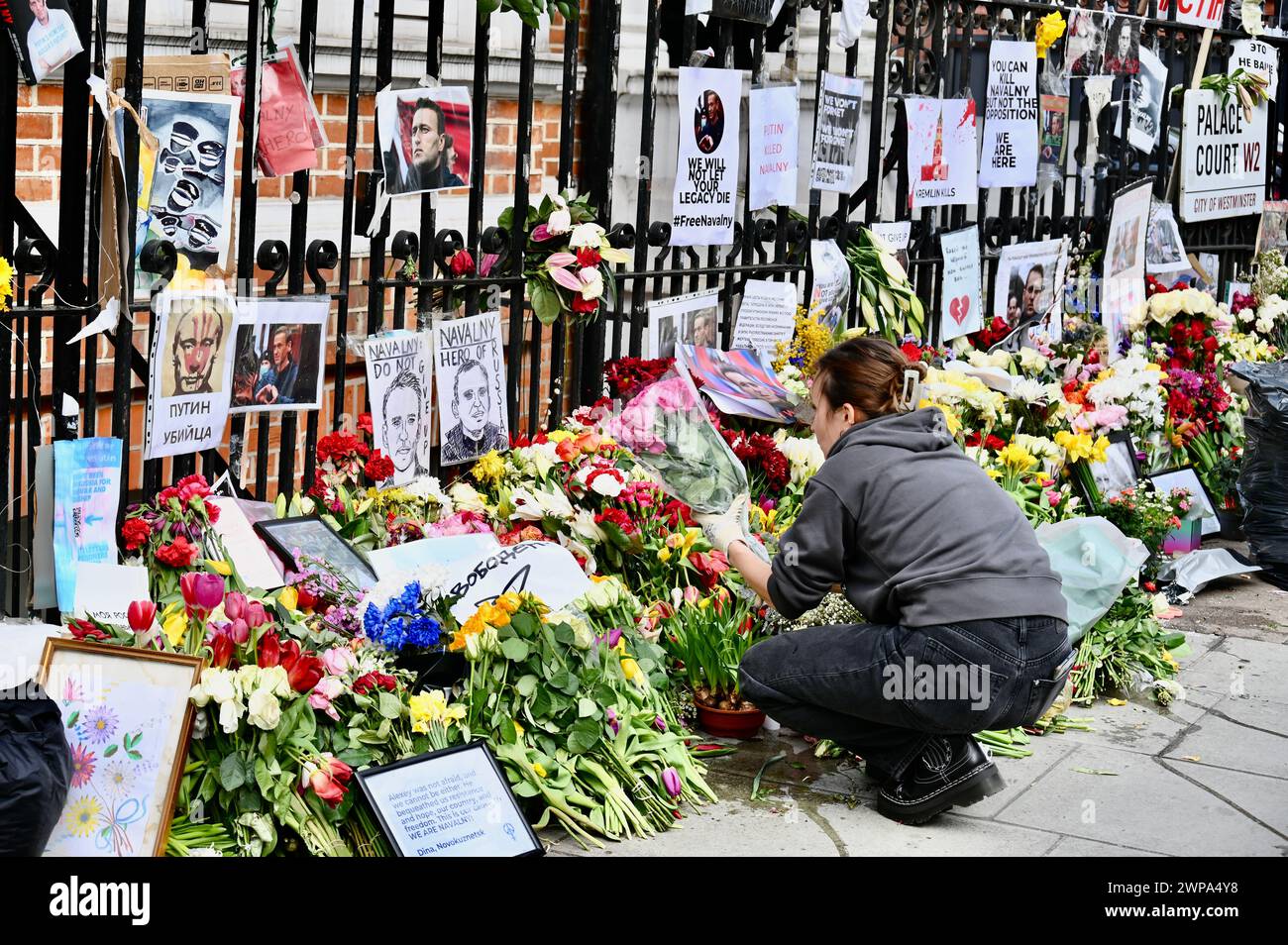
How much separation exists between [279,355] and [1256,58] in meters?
6.98

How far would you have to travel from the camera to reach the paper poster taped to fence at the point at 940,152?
7.05 meters

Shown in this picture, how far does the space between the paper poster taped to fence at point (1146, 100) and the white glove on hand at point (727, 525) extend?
4.84 meters

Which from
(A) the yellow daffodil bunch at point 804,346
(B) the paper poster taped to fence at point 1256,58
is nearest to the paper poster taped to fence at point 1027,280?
(A) the yellow daffodil bunch at point 804,346

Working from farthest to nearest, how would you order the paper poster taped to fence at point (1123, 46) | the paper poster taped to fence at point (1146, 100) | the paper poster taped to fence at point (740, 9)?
the paper poster taped to fence at point (1146, 100) → the paper poster taped to fence at point (1123, 46) → the paper poster taped to fence at point (740, 9)

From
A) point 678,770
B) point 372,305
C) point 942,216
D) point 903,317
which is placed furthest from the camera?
point 942,216

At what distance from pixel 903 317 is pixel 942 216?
86 cm

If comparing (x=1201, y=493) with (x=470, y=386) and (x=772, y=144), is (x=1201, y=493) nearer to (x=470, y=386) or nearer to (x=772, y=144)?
(x=772, y=144)

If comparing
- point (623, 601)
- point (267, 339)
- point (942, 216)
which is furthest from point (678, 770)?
point (942, 216)

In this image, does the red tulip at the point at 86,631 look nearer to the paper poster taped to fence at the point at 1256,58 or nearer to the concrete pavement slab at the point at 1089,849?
the concrete pavement slab at the point at 1089,849

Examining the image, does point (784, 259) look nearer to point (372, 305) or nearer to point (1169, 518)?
point (1169, 518)

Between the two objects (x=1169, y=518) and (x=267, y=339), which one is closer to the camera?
(x=267, y=339)

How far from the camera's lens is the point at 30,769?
3.06 meters
